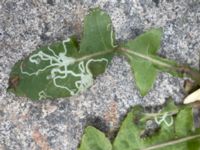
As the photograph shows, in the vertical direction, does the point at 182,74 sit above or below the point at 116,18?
below

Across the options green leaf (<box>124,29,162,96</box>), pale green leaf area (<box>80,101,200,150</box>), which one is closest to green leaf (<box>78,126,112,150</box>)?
pale green leaf area (<box>80,101,200,150</box>)

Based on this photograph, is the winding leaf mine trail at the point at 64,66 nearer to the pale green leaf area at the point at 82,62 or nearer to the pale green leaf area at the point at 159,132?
the pale green leaf area at the point at 82,62

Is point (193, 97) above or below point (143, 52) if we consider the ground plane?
below

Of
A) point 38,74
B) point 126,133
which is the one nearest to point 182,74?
point 126,133

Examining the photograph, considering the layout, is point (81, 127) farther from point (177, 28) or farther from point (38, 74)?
point (177, 28)

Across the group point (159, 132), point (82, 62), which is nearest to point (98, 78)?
point (82, 62)

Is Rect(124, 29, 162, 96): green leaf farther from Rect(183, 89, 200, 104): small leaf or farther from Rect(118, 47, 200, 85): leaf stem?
Rect(183, 89, 200, 104): small leaf

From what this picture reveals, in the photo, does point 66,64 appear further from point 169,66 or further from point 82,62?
point 169,66
